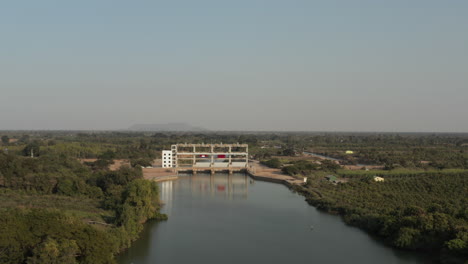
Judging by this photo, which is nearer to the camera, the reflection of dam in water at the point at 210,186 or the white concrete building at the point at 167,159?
the reflection of dam in water at the point at 210,186

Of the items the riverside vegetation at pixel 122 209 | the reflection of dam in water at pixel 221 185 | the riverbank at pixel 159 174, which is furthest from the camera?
the riverbank at pixel 159 174

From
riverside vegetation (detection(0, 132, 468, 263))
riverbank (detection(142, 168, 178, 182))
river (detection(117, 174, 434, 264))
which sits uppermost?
riverside vegetation (detection(0, 132, 468, 263))

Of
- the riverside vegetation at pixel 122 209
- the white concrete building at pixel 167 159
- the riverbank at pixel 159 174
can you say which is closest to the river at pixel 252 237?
the riverside vegetation at pixel 122 209

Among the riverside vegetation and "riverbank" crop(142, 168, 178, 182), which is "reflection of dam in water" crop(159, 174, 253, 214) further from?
the riverside vegetation

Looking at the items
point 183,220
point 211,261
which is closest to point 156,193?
point 183,220

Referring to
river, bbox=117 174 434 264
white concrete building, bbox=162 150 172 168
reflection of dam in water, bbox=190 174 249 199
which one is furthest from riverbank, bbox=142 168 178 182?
river, bbox=117 174 434 264

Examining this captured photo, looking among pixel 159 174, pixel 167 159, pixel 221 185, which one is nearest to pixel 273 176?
pixel 221 185

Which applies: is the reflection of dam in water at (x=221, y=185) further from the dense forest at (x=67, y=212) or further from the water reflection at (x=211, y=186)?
the dense forest at (x=67, y=212)
